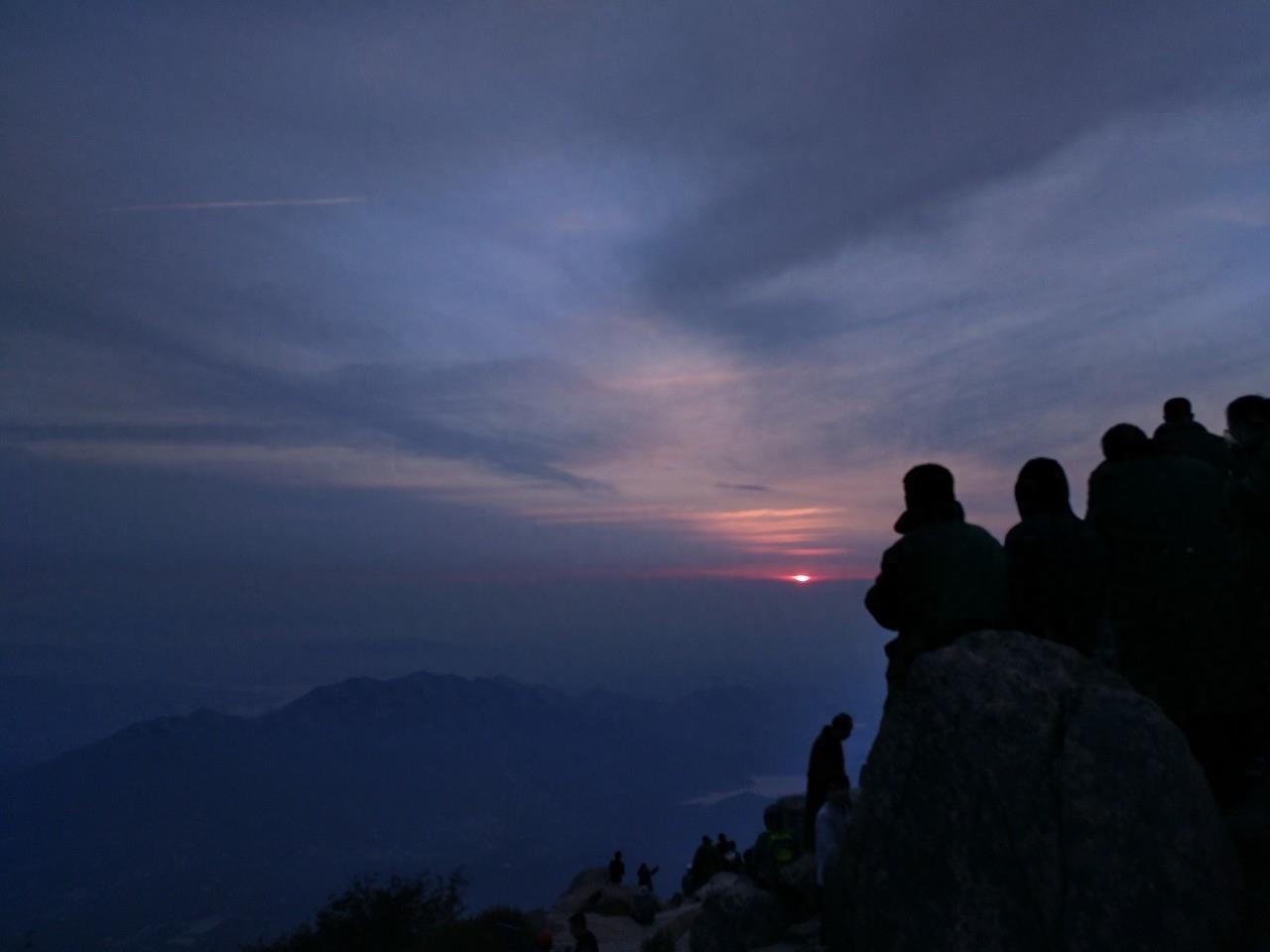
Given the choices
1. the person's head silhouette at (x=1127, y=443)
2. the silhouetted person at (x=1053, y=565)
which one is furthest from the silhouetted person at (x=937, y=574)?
the person's head silhouette at (x=1127, y=443)

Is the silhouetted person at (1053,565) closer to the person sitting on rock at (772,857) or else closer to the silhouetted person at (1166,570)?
the silhouetted person at (1166,570)

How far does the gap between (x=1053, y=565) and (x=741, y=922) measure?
9.31m

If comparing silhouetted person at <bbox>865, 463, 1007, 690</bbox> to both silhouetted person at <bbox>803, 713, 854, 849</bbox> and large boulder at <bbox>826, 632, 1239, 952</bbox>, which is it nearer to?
large boulder at <bbox>826, 632, 1239, 952</bbox>

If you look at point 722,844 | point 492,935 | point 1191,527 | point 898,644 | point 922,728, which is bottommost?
point 492,935

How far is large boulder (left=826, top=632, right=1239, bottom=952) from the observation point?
5730mm

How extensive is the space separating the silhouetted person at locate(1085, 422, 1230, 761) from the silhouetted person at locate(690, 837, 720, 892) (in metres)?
24.2

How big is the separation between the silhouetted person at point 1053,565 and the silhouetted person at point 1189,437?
156 inches

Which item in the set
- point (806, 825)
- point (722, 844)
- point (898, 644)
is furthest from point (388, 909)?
point (898, 644)

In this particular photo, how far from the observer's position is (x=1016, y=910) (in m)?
5.93

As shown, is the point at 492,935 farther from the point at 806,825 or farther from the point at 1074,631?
the point at 1074,631

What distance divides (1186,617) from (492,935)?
111ft

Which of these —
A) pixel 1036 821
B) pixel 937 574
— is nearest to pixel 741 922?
pixel 1036 821

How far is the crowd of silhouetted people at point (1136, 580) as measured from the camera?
6.87 metres

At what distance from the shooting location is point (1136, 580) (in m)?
7.17
